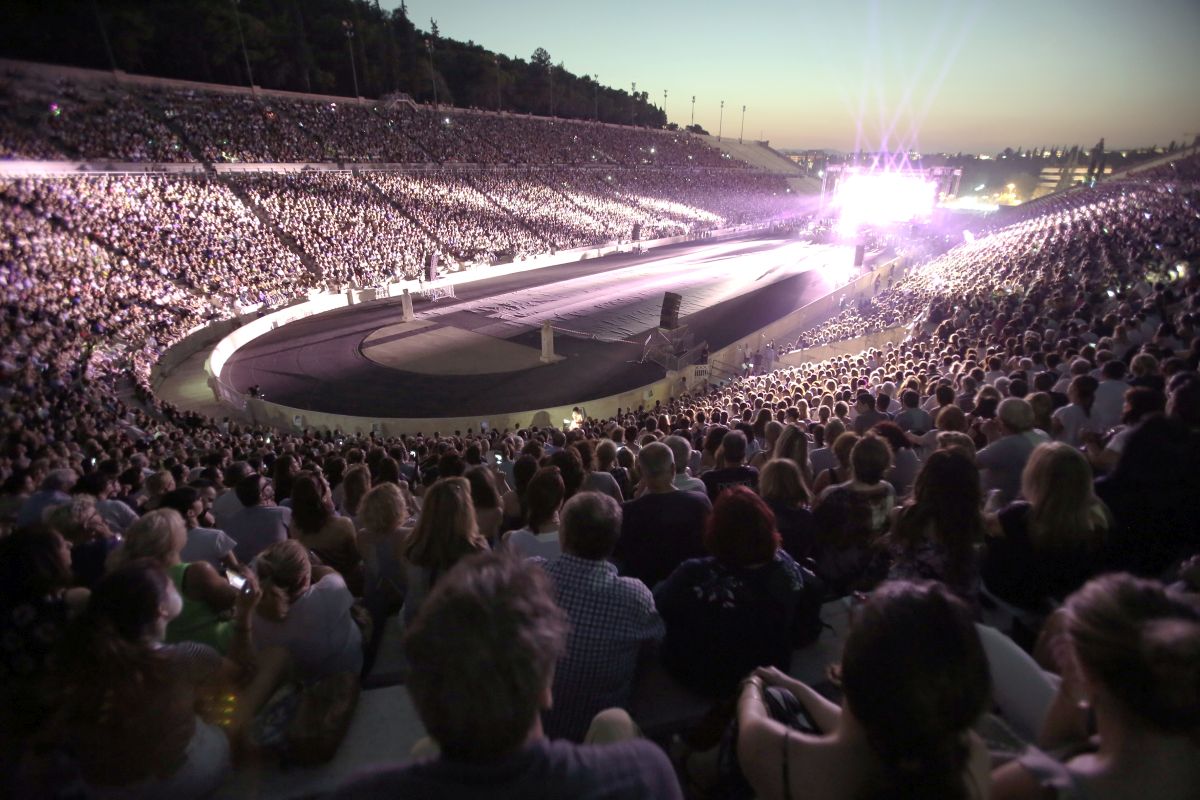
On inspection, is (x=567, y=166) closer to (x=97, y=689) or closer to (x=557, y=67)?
(x=557, y=67)

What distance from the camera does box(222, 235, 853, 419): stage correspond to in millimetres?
20484

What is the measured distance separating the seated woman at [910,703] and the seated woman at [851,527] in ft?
7.52

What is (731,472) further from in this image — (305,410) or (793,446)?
(305,410)

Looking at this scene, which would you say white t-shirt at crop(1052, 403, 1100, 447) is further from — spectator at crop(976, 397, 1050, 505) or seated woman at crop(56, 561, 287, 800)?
seated woman at crop(56, 561, 287, 800)

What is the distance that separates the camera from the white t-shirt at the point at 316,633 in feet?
10.0

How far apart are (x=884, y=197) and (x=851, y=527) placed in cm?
5953

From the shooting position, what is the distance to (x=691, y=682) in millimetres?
2992

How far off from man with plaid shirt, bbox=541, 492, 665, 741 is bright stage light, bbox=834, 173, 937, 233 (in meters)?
59.2

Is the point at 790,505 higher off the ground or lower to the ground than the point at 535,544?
higher

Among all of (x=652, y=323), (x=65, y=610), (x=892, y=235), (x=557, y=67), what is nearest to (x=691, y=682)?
(x=65, y=610)

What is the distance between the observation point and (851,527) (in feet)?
13.1

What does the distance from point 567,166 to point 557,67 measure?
45.2 meters

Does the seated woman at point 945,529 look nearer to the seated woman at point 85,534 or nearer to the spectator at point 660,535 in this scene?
the spectator at point 660,535

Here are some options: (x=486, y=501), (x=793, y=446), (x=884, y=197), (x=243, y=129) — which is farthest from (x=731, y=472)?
(x=884, y=197)
